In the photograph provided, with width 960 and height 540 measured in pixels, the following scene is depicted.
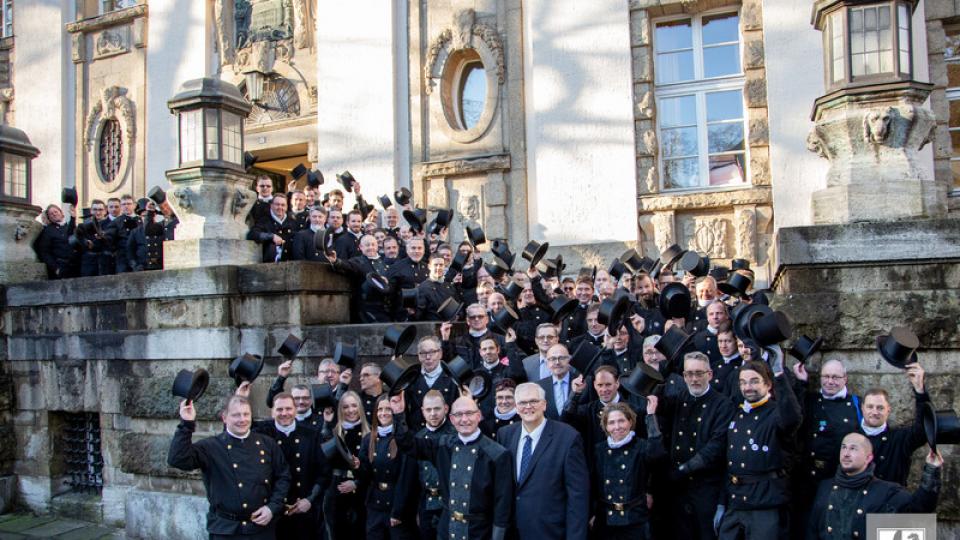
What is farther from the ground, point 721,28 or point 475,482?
point 721,28

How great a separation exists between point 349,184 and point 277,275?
4697mm

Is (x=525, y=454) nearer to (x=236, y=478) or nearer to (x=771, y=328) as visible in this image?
(x=771, y=328)

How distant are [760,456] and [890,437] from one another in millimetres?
738

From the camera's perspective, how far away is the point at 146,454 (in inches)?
332

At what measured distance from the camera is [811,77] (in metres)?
11.2

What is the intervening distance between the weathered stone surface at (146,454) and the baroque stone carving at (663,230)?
641 cm

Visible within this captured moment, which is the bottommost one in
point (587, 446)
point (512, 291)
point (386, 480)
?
point (386, 480)

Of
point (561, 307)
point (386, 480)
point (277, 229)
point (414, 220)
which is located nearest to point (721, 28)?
point (414, 220)

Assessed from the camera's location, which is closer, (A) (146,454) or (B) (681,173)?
(A) (146,454)

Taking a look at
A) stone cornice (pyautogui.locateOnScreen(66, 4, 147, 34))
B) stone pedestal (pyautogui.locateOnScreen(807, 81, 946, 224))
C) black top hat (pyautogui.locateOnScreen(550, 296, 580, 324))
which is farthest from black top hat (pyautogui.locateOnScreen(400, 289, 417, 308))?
stone cornice (pyautogui.locateOnScreen(66, 4, 147, 34))

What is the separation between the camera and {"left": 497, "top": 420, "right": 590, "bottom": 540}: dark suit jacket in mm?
5270

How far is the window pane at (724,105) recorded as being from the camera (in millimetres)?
11945

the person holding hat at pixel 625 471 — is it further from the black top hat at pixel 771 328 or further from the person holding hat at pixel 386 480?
the person holding hat at pixel 386 480

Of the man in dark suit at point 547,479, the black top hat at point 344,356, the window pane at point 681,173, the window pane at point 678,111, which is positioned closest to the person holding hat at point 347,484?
the black top hat at point 344,356
